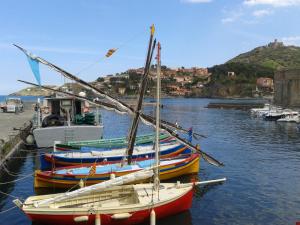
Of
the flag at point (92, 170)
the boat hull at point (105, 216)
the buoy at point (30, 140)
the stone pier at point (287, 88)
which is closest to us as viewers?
the boat hull at point (105, 216)

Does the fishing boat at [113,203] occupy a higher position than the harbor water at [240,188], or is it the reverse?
the fishing boat at [113,203]

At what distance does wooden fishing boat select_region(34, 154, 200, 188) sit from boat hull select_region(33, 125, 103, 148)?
13.8m

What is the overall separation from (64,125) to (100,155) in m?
12.6

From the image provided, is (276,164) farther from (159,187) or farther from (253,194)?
(159,187)

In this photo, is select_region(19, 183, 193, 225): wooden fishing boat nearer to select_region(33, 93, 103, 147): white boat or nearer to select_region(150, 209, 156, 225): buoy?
select_region(150, 209, 156, 225): buoy

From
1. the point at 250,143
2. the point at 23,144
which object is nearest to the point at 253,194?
the point at 250,143

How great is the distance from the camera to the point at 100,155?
101 ft

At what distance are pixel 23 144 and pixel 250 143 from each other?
31.1 meters

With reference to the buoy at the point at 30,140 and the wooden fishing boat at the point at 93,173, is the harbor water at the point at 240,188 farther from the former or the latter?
the buoy at the point at 30,140

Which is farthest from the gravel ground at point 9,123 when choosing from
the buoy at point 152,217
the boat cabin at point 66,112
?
the buoy at point 152,217

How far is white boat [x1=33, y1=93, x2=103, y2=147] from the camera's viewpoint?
39469 millimetres

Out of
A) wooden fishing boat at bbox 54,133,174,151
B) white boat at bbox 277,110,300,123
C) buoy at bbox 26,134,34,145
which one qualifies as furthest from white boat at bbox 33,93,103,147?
white boat at bbox 277,110,300,123

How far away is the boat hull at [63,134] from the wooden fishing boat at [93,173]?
1375 cm

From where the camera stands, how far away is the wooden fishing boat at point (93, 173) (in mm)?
24125
